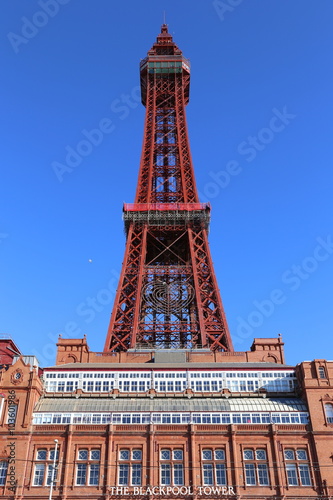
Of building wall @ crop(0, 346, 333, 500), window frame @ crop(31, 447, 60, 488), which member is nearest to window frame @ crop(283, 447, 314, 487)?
building wall @ crop(0, 346, 333, 500)

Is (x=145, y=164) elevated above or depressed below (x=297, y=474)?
above

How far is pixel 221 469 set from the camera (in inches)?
1624

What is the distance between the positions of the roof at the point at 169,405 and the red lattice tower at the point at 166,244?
10.8 meters

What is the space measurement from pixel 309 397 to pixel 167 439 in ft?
38.9

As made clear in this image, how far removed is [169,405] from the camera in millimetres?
44625

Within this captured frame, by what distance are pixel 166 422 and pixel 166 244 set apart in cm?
3260

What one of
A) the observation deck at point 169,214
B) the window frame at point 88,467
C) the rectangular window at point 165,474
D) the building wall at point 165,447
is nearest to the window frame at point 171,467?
the rectangular window at point 165,474

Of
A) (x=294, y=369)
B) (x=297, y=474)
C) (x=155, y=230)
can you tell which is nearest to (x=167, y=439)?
(x=297, y=474)

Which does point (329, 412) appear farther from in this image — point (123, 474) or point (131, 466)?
point (123, 474)

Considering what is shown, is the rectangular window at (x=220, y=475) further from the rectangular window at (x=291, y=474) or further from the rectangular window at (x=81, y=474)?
the rectangular window at (x=81, y=474)

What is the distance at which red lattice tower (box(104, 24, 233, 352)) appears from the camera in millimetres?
59372

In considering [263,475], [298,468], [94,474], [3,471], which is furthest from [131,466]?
[298,468]

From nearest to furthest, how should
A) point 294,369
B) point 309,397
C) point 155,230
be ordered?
point 309,397, point 294,369, point 155,230

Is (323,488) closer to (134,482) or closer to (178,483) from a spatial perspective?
(178,483)
